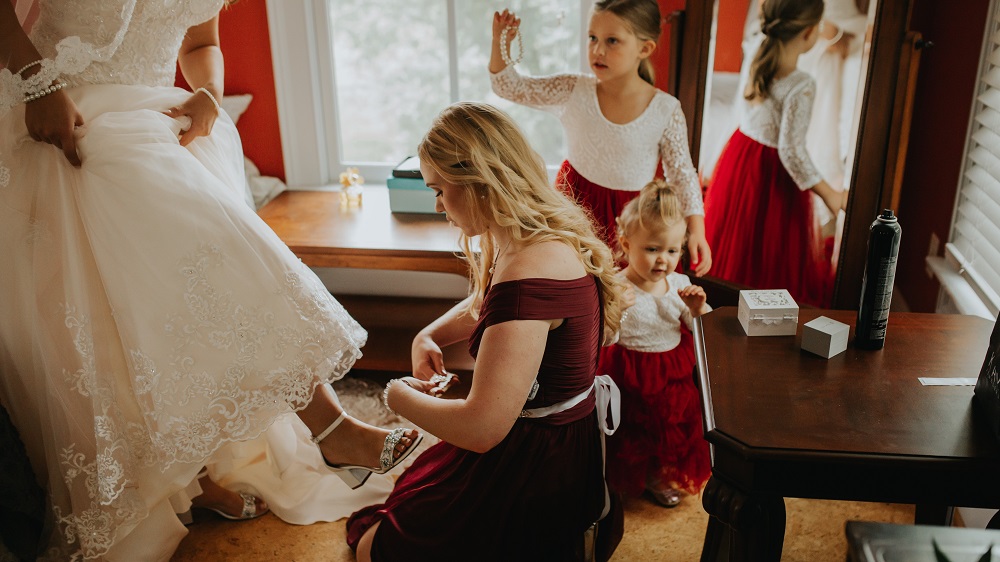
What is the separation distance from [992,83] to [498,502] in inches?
60.3

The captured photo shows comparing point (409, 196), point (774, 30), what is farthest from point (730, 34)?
point (409, 196)

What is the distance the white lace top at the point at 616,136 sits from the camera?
2.26 metres

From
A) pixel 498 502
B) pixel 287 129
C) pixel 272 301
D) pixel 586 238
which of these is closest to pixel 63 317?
pixel 272 301

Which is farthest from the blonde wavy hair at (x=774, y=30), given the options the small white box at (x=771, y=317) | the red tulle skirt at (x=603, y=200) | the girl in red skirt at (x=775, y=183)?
A: the small white box at (x=771, y=317)

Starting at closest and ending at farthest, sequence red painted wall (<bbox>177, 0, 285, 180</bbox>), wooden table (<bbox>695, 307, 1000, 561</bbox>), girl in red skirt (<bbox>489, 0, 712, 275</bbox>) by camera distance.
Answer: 1. wooden table (<bbox>695, 307, 1000, 561</bbox>)
2. girl in red skirt (<bbox>489, 0, 712, 275</bbox>)
3. red painted wall (<bbox>177, 0, 285, 180</bbox>)

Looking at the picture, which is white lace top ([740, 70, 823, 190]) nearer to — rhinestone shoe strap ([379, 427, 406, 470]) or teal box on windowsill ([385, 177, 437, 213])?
teal box on windowsill ([385, 177, 437, 213])

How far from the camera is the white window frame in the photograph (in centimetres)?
296

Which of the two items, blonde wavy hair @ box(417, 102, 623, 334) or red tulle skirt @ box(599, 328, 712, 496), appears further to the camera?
red tulle skirt @ box(599, 328, 712, 496)

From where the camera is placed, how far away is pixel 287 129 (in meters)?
3.10

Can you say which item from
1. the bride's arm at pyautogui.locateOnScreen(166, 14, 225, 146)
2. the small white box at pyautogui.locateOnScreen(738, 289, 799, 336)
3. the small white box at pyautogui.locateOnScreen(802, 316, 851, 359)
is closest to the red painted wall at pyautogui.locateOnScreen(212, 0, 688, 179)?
the bride's arm at pyautogui.locateOnScreen(166, 14, 225, 146)

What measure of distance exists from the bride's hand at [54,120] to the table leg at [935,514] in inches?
72.7

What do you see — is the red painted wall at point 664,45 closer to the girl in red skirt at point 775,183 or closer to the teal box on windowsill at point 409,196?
the girl in red skirt at point 775,183

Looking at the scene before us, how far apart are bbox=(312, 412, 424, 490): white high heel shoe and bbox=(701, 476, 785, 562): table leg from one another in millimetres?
662

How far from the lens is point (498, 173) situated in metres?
1.47
